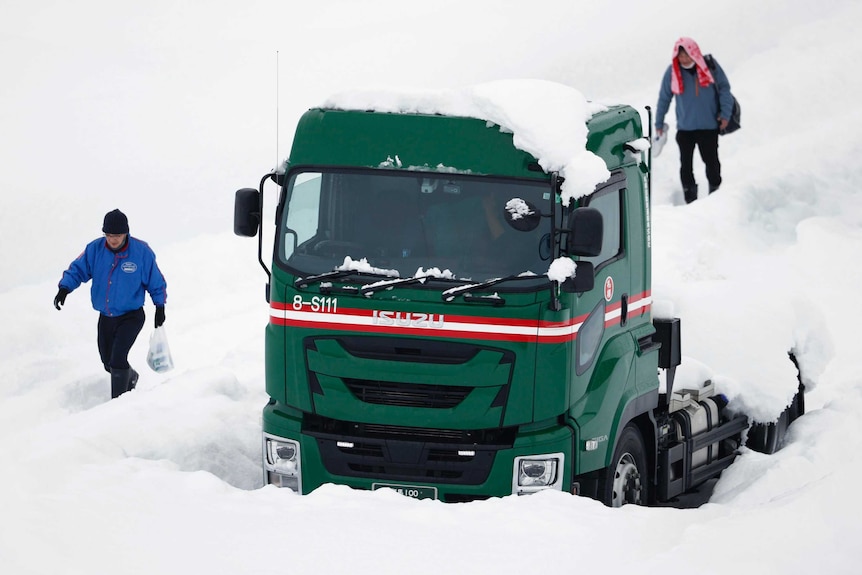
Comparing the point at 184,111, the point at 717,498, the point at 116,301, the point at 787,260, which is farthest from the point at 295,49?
the point at 717,498

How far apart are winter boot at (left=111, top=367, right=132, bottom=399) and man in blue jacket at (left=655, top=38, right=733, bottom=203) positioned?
821cm

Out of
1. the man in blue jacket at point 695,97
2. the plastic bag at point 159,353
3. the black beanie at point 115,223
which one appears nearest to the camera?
the black beanie at point 115,223

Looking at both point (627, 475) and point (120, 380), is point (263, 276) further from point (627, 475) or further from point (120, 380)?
point (627, 475)

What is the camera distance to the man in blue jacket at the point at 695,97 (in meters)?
16.4

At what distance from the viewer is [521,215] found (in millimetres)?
7469

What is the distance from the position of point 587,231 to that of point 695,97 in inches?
389

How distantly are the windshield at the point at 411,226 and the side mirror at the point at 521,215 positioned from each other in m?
0.03

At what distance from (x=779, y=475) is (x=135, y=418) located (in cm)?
447

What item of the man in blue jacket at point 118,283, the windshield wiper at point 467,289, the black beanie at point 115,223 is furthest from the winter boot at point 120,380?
the windshield wiper at point 467,289

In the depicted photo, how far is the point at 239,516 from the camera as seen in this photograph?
6.88m

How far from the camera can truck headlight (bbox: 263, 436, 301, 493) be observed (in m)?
7.79

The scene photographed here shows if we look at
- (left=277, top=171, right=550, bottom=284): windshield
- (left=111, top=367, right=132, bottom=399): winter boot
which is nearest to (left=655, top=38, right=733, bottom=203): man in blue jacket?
(left=111, top=367, right=132, bottom=399): winter boot

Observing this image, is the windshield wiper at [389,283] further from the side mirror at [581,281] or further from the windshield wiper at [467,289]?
the side mirror at [581,281]

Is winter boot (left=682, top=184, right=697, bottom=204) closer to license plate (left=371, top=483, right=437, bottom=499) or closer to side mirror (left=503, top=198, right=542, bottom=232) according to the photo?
side mirror (left=503, top=198, right=542, bottom=232)
